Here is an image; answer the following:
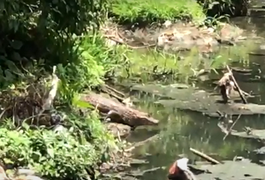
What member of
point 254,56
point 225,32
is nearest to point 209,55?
point 254,56

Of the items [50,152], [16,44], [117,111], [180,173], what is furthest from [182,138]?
[50,152]

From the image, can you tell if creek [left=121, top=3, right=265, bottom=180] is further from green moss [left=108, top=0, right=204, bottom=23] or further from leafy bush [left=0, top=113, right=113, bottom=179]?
green moss [left=108, top=0, right=204, bottom=23]

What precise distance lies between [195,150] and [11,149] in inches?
87.4

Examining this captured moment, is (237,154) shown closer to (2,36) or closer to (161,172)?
(161,172)

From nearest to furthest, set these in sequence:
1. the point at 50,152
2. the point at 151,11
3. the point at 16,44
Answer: the point at 50,152, the point at 16,44, the point at 151,11

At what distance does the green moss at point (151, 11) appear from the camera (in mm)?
14086

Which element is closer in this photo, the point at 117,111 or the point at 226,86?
the point at 117,111

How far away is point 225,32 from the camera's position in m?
14.9

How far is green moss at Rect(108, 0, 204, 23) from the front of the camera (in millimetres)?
14086

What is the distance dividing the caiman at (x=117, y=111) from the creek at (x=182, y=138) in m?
0.12

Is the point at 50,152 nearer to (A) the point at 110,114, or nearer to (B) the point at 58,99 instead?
(B) the point at 58,99

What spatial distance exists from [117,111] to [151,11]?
254 inches

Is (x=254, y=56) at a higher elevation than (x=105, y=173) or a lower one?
higher

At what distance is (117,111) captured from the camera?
807cm
